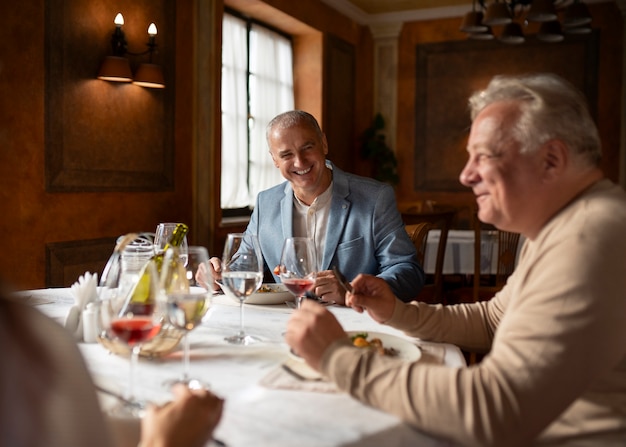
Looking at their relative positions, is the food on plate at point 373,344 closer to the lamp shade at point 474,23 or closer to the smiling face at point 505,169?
the smiling face at point 505,169

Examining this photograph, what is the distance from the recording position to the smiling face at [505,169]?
3.73ft

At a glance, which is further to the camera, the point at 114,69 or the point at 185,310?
the point at 114,69

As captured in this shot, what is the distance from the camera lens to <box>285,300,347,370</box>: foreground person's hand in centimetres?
109

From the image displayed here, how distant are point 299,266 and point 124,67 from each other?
3156 mm

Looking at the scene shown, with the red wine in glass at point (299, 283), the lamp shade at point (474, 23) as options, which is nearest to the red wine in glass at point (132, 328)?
the red wine in glass at point (299, 283)

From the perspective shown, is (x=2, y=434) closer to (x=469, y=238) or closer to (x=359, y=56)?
(x=469, y=238)

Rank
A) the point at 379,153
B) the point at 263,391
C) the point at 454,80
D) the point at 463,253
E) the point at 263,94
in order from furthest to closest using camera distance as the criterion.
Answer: the point at 379,153
the point at 454,80
the point at 263,94
the point at 463,253
the point at 263,391

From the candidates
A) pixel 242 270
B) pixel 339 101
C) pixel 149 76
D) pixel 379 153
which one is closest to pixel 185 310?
pixel 242 270

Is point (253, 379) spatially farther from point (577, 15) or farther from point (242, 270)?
point (577, 15)

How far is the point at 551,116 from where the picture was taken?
1.11 meters

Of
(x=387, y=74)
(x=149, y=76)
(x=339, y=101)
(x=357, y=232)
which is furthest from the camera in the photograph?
(x=387, y=74)

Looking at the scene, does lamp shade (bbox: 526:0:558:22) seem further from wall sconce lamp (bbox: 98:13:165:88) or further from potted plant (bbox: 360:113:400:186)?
potted plant (bbox: 360:113:400:186)

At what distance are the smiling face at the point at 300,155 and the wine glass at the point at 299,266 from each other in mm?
1013

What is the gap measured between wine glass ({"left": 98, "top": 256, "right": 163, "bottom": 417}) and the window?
4953 mm
